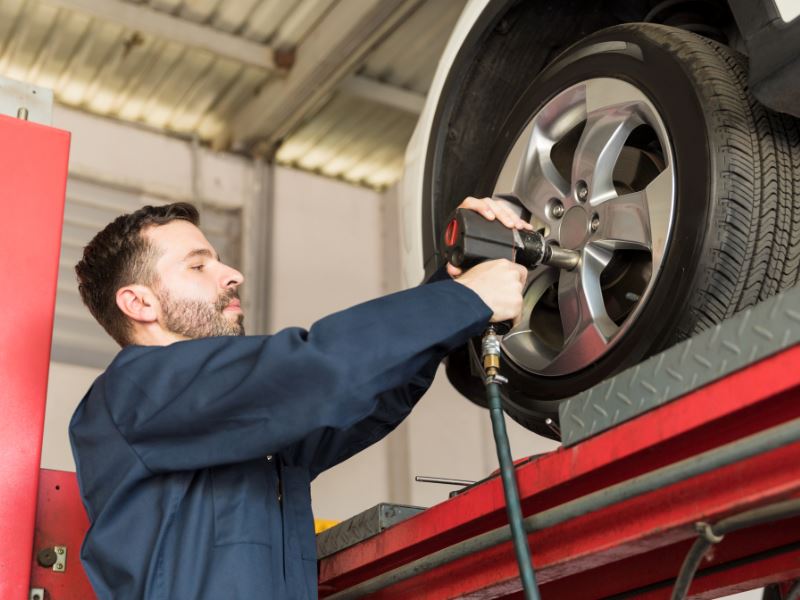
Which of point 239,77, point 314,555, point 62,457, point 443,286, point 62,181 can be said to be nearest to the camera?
point 443,286

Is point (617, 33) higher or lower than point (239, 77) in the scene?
lower

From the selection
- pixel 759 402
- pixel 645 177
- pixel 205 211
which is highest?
pixel 205 211

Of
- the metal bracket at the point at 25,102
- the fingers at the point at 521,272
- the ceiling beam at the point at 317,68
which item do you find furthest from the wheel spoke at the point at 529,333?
the ceiling beam at the point at 317,68

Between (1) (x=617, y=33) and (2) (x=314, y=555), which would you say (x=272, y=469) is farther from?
(1) (x=617, y=33)

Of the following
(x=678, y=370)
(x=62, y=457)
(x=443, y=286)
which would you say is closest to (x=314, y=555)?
(x=443, y=286)

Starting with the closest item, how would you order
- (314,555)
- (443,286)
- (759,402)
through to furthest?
(759,402) < (443,286) < (314,555)

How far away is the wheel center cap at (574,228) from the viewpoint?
1682mm

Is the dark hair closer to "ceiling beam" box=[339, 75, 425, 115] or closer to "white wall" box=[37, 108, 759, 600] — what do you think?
"white wall" box=[37, 108, 759, 600]

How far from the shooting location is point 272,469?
1.68m

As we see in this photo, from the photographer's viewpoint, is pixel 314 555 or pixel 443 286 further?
pixel 314 555

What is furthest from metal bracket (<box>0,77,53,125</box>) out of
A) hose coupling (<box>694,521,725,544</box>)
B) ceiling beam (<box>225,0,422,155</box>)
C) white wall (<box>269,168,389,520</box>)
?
white wall (<box>269,168,389,520</box>)

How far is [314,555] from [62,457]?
3.18 metres

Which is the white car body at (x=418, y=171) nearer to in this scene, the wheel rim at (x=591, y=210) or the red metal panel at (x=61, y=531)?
the wheel rim at (x=591, y=210)

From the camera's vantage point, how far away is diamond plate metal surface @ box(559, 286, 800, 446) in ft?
3.36
